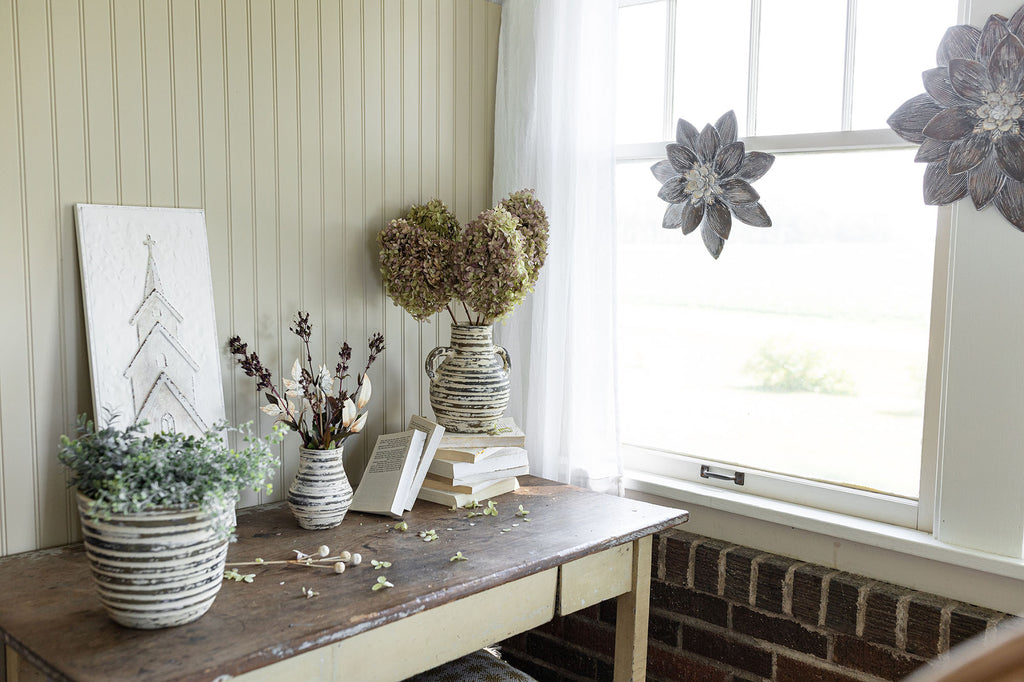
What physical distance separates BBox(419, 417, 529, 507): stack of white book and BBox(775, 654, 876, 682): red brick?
79cm

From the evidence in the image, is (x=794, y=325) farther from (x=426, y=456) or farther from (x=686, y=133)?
(x=426, y=456)

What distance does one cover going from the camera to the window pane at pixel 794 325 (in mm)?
2018

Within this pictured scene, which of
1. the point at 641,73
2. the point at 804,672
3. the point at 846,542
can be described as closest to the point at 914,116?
the point at 641,73

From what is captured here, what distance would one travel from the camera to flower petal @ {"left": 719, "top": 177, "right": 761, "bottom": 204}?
2.20m

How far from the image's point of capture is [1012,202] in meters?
1.75

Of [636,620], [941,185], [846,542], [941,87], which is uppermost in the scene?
[941,87]

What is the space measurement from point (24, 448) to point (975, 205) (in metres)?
2.02

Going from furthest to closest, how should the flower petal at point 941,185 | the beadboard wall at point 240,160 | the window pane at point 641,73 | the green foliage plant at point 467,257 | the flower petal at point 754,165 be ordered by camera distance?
1. the window pane at point 641,73
2. the flower petal at point 754,165
3. the green foliage plant at point 467,257
4. the flower petal at point 941,185
5. the beadboard wall at point 240,160

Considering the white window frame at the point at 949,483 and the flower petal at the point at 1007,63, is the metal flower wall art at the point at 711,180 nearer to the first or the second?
the white window frame at the point at 949,483

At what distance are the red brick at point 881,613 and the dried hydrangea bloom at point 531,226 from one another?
43.1 inches

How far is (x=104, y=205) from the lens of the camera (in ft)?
5.63

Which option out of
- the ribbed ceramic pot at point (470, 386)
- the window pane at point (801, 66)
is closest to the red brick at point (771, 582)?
the ribbed ceramic pot at point (470, 386)

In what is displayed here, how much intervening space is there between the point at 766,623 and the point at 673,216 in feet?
3.61

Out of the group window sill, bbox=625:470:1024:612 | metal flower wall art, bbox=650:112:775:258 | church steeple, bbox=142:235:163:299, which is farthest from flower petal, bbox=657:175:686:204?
church steeple, bbox=142:235:163:299
